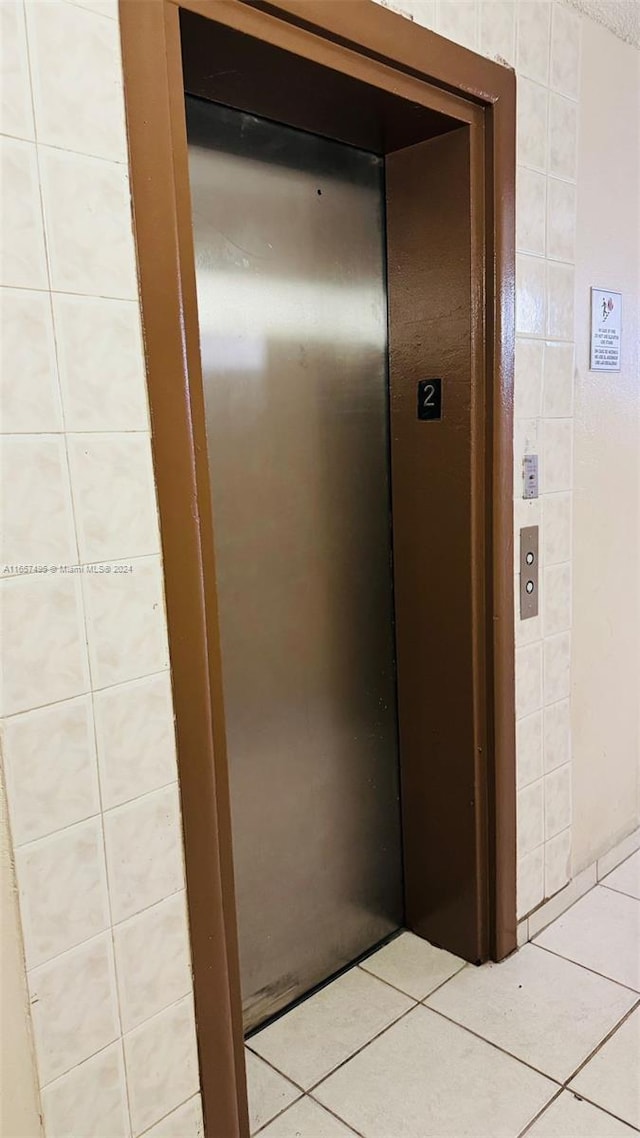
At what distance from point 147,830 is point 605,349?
1.69 meters

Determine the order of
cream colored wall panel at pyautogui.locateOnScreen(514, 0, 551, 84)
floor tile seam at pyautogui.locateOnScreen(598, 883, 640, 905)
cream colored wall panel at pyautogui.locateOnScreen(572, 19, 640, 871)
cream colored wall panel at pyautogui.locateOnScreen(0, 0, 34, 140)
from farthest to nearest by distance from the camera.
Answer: floor tile seam at pyautogui.locateOnScreen(598, 883, 640, 905)
cream colored wall panel at pyautogui.locateOnScreen(572, 19, 640, 871)
cream colored wall panel at pyautogui.locateOnScreen(514, 0, 551, 84)
cream colored wall panel at pyautogui.locateOnScreen(0, 0, 34, 140)

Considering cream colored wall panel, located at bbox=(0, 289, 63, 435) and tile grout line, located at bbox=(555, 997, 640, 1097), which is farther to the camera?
tile grout line, located at bbox=(555, 997, 640, 1097)

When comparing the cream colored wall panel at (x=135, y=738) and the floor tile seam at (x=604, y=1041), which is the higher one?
the cream colored wall panel at (x=135, y=738)

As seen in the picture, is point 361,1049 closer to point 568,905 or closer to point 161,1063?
point 161,1063

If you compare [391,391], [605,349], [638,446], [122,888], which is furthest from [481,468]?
[122,888]

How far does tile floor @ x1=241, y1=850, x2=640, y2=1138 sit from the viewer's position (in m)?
1.51

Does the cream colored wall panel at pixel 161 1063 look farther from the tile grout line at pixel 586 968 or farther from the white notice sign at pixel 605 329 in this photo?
the white notice sign at pixel 605 329

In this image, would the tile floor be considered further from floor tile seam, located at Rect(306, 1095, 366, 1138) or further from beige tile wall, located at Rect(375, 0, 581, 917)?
beige tile wall, located at Rect(375, 0, 581, 917)

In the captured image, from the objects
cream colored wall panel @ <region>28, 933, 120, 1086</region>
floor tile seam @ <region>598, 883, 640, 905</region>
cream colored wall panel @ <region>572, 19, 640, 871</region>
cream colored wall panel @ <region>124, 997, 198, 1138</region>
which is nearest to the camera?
cream colored wall panel @ <region>28, 933, 120, 1086</region>

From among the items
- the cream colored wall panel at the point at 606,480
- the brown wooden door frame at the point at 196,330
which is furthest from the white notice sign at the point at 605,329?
the brown wooden door frame at the point at 196,330

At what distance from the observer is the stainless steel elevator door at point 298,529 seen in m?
1.59

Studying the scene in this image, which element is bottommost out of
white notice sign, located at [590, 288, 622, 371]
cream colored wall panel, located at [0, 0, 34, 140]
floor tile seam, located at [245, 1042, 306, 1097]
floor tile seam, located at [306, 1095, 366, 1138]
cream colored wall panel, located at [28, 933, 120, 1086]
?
floor tile seam, located at [245, 1042, 306, 1097]

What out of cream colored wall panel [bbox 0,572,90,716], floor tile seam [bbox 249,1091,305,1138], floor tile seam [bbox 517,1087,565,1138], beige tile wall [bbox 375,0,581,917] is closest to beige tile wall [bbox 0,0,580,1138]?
cream colored wall panel [bbox 0,572,90,716]

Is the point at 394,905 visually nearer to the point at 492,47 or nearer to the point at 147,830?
the point at 147,830
